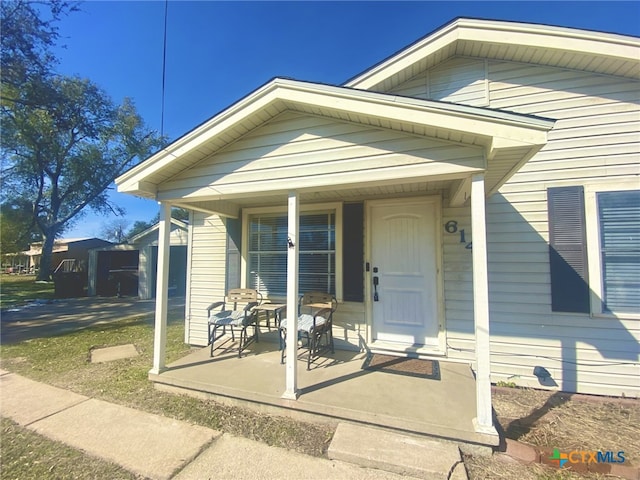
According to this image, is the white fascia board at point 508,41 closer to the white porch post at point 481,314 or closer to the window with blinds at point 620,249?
the window with blinds at point 620,249

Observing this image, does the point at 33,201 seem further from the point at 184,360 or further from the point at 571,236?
the point at 571,236

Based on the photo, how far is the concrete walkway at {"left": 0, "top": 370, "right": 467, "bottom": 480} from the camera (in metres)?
2.13

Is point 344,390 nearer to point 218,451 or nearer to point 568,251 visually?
point 218,451

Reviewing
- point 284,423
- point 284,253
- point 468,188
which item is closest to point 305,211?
point 284,253

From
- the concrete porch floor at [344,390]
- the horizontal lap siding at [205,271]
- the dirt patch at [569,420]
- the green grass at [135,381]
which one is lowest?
the green grass at [135,381]

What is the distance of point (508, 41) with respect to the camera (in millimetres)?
3555

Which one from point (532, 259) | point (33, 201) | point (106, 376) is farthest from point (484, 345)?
point (33, 201)

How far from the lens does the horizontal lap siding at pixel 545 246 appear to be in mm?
3285

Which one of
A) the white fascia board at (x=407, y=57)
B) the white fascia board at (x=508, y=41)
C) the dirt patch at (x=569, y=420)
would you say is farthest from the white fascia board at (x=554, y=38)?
the dirt patch at (x=569, y=420)

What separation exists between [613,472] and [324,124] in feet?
12.0

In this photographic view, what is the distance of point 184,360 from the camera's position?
3979 millimetres

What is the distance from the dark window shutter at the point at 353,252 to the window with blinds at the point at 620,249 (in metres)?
2.80

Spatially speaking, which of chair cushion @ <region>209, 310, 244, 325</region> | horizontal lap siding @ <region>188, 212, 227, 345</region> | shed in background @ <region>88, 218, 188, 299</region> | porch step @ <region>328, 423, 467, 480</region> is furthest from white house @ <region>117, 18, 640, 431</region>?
shed in background @ <region>88, 218, 188, 299</region>

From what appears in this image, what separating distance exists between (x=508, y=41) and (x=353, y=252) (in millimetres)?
3300
